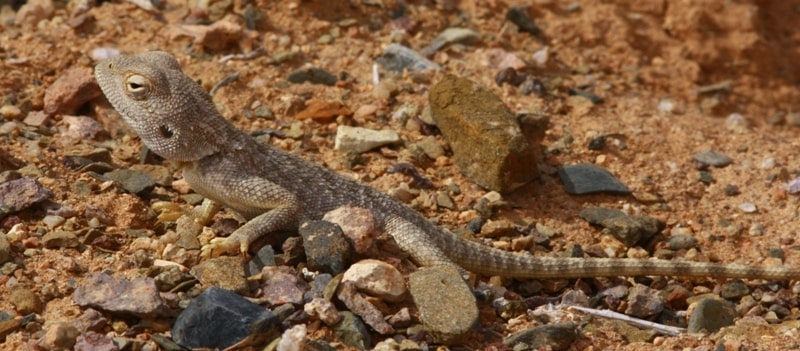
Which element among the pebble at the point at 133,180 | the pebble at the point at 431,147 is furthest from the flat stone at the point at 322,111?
the pebble at the point at 133,180

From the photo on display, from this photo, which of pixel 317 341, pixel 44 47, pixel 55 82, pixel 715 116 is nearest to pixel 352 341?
pixel 317 341

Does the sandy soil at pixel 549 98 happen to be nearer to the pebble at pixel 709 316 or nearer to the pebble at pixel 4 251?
the pebble at pixel 4 251

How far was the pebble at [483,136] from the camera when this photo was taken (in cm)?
806

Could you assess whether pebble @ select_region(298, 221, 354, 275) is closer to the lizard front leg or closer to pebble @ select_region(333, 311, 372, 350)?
the lizard front leg

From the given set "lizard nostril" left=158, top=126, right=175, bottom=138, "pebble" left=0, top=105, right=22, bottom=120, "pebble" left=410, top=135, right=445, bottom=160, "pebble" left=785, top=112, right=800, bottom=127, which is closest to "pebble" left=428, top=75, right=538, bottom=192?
"pebble" left=410, top=135, right=445, bottom=160

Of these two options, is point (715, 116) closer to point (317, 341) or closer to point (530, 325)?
point (530, 325)

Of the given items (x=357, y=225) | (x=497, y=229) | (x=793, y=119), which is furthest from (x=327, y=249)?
(x=793, y=119)

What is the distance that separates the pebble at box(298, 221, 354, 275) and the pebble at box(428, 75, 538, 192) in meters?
2.11

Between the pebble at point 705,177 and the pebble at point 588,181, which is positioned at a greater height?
the pebble at point 588,181

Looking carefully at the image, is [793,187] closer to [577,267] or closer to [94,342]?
[577,267]

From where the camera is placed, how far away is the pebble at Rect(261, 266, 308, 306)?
5895 mm

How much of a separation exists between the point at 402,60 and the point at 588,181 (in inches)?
92.5

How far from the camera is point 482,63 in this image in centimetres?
1012

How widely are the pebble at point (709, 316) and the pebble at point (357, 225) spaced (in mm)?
2179
